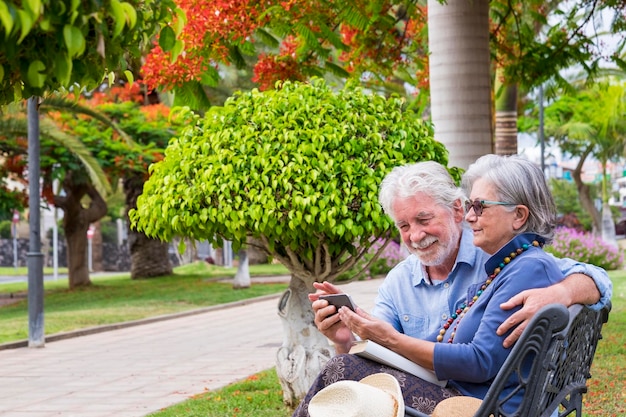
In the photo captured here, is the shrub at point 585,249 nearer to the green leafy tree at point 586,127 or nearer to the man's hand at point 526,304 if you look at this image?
the green leafy tree at point 586,127

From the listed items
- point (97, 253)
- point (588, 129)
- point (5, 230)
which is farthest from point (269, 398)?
point (5, 230)

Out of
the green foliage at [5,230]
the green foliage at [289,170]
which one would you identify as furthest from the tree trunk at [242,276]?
the green foliage at [5,230]

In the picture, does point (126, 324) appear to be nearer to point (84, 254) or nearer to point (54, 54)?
point (84, 254)

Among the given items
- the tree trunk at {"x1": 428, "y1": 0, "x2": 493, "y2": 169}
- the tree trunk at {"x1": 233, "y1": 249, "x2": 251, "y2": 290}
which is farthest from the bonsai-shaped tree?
the tree trunk at {"x1": 233, "y1": 249, "x2": 251, "y2": 290}

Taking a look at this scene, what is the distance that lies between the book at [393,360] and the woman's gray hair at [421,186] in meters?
0.75

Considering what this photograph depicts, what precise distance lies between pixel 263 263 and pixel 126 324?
102ft

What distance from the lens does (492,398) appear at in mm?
3236

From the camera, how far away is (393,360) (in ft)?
11.8

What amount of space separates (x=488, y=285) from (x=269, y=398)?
208 inches

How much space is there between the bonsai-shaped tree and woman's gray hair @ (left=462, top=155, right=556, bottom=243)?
3.05m

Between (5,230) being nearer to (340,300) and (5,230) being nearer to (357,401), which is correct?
(340,300)

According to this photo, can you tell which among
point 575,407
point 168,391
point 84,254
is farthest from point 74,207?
point 575,407

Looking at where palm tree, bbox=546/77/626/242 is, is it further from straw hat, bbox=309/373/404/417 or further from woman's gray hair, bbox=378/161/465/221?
straw hat, bbox=309/373/404/417

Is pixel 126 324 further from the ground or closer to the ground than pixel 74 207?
closer to the ground
